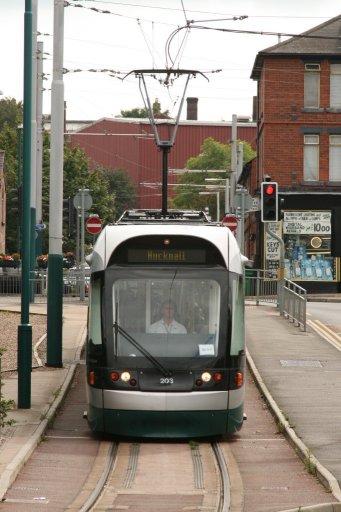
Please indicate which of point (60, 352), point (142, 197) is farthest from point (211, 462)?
point (142, 197)

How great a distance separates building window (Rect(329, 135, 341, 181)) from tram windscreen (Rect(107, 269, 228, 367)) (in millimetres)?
40715

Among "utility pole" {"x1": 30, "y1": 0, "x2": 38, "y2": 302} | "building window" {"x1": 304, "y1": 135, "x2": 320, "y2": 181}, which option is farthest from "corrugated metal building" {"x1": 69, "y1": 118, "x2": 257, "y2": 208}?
"utility pole" {"x1": 30, "y1": 0, "x2": 38, "y2": 302}

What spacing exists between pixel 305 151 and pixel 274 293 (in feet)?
56.4

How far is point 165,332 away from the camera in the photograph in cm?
1577

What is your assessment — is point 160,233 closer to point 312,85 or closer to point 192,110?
point 312,85

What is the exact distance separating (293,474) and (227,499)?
1.72m

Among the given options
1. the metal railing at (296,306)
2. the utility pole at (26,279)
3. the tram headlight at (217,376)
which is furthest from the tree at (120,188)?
the tram headlight at (217,376)

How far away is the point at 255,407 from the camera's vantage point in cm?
1922

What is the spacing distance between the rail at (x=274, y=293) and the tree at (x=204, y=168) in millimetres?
58611

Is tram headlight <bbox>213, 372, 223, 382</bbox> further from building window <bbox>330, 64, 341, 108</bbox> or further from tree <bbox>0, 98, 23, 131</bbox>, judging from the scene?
tree <bbox>0, 98, 23, 131</bbox>

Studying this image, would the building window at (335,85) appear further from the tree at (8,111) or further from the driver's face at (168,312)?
the tree at (8,111)

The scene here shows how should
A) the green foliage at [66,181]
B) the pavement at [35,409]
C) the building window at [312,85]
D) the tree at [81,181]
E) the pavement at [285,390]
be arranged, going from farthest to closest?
the tree at [81,181] → the green foliage at [66,181] → the building window at [312,85] → the pavement at [285,390] → the pavement at [35,409]

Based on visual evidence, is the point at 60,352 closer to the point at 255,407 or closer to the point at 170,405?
the point at 255,407

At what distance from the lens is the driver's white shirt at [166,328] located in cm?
1577
